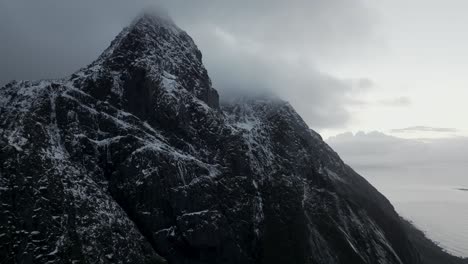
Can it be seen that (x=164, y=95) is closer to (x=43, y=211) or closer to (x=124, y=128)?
(x=124, y=128)

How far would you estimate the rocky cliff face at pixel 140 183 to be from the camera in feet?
435

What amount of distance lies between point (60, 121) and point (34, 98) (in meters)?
13.6

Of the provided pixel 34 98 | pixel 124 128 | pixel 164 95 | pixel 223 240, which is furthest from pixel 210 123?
pixel 34 98

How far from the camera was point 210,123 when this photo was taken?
613 feet

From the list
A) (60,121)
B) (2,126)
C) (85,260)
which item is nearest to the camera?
(85,260)

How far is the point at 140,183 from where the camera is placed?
15212 centimetres

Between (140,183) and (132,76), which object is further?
(132,76)

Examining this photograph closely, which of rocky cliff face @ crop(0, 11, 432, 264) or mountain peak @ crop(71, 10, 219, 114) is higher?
mountain peak @ crop(71, 10, 219, 114)

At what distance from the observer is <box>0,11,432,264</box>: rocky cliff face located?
132500mm

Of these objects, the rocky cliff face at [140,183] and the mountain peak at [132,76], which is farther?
the mountain peak at [132,76]

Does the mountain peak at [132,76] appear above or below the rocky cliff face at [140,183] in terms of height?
above

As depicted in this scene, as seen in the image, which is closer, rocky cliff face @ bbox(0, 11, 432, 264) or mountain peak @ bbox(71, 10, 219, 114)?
rocky cliff face @ bbox(0, 11, 432, 264)

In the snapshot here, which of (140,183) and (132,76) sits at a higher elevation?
(132,76)

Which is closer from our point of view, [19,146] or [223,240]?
[19,146]
